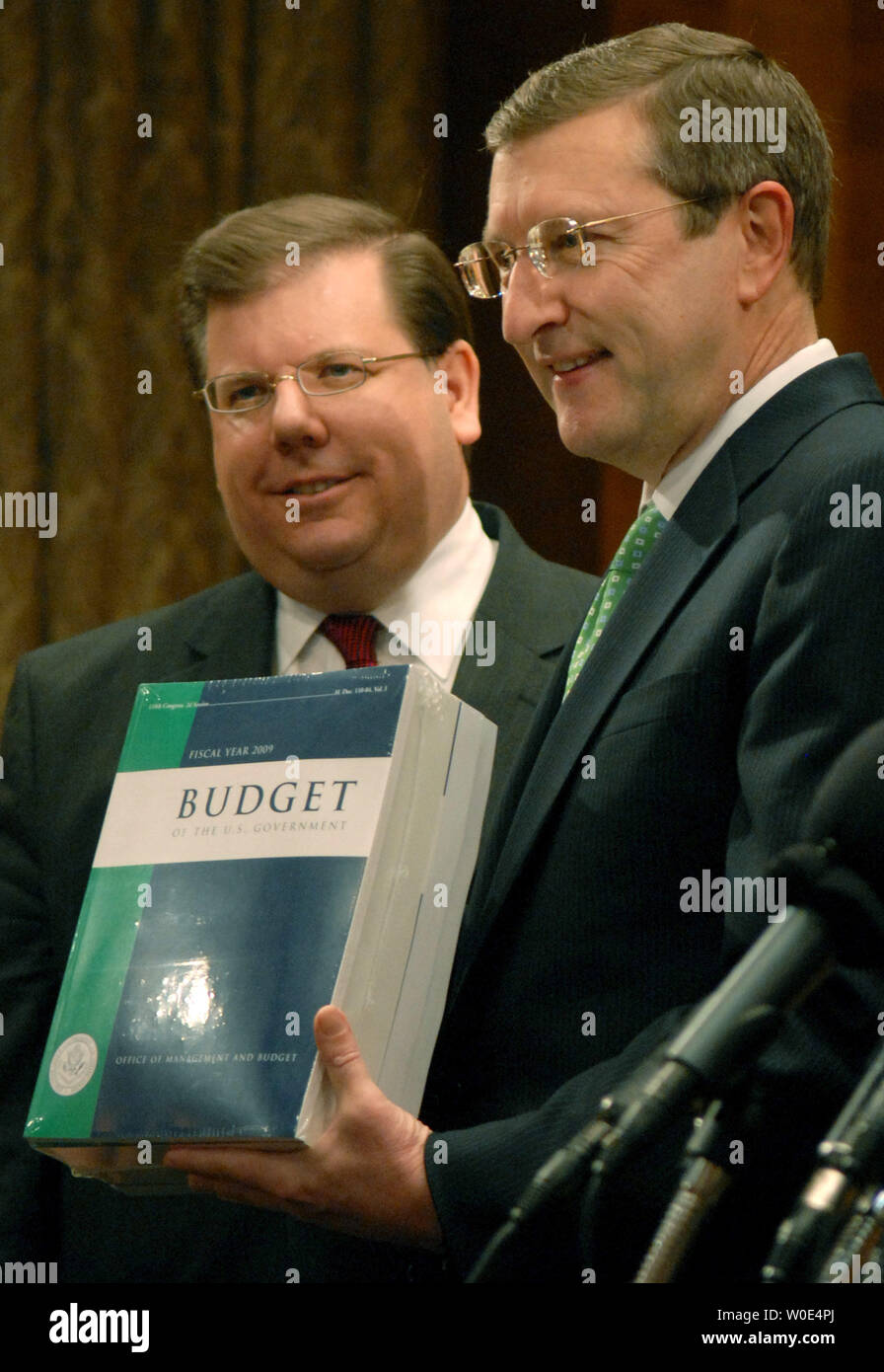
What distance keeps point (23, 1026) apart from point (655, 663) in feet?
3.61

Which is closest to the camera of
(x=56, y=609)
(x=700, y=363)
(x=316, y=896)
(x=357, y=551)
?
(x=316, y=896)

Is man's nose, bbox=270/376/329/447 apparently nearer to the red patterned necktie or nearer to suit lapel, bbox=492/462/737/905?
the red patterned necktie

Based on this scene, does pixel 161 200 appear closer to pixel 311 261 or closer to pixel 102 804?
pixel 311 261

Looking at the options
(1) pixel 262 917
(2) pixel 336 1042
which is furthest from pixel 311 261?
(2) pixel 336 1042

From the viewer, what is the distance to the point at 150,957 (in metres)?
1.44

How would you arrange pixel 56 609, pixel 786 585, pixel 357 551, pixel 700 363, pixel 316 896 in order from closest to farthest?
pixel 786 585 < pixel 316 896 < pixel 700 363 < pixel 357 551 < pixel 56 609

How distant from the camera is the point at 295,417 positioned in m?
2.19

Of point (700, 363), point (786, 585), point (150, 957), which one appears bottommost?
point (150, 957)

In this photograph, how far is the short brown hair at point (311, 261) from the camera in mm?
2252

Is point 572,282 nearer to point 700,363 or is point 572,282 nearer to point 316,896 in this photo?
point 700,363

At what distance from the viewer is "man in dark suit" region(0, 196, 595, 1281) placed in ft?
6.97

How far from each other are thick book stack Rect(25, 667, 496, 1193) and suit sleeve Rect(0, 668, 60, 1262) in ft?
2.04

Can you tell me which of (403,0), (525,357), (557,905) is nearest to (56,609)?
(403,0)

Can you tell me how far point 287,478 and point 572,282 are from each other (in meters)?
0.74
